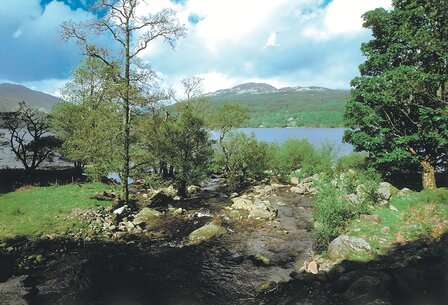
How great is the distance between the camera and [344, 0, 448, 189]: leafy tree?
2448 cm

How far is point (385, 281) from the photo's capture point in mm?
13547

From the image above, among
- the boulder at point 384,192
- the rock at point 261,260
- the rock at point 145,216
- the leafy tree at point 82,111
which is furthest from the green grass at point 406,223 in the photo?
the leafy tree at point 82,111

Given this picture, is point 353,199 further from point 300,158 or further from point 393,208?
point 300,158

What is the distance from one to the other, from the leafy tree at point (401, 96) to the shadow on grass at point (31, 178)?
34.3 metres

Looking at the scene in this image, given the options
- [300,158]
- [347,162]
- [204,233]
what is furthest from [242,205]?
[300,158]

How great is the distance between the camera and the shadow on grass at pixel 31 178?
34.8 meters

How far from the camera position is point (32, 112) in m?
43.0

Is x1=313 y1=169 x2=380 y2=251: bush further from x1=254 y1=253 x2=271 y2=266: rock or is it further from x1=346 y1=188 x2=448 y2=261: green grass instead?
x1=254 y1=253 x2=271 y2=266: rock

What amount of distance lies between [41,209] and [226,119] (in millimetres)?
26591

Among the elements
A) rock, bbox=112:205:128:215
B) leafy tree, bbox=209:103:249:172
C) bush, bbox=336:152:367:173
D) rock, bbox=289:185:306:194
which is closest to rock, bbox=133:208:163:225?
rock, bbox=112:205:128:215

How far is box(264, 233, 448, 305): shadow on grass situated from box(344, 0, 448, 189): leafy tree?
39.1 feet

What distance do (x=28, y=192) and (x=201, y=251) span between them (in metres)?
20.3

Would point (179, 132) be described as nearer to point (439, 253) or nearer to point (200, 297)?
point (200, 297)

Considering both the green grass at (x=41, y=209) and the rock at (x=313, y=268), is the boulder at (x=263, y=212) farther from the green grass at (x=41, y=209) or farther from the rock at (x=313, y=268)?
the green grass at (x=41, y=209)
